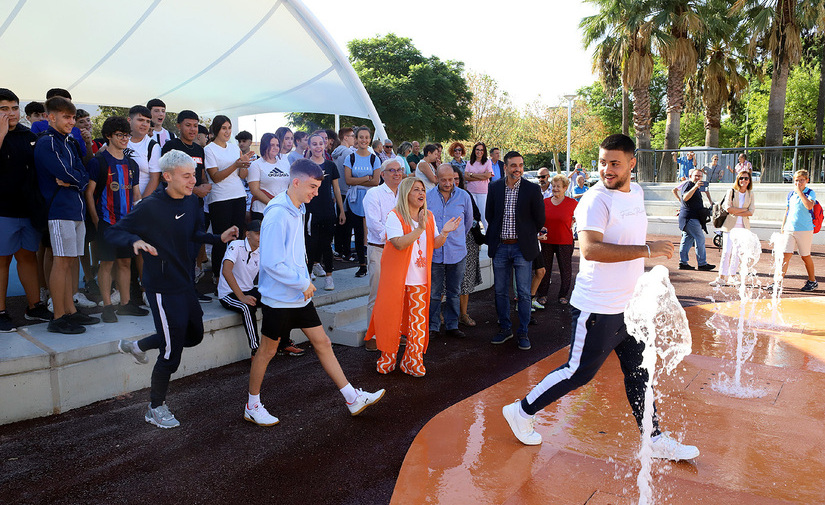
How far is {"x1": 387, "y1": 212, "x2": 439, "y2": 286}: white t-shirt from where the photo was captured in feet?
18.4

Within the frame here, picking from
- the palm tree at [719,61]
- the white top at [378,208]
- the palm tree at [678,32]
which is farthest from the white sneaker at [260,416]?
the palm tree at [719,61]

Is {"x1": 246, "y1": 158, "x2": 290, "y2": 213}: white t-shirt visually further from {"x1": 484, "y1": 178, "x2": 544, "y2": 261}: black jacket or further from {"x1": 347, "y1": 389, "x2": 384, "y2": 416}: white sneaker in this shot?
{"x1": 347, "y1": 389, "x2": 384, "y2": 416}: white sneaker

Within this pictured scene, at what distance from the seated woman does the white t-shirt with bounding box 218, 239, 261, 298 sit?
4.58ft

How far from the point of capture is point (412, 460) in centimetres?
386

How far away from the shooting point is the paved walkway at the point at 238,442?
3.51 meters

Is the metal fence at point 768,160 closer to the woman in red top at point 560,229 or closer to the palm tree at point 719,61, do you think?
the palm tree at point 719,61

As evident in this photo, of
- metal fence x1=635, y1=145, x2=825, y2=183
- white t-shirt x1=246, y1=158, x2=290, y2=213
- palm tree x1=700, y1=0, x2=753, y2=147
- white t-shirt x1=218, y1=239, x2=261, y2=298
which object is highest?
palm tree x1=700, y1=0, x2=753, y2=147

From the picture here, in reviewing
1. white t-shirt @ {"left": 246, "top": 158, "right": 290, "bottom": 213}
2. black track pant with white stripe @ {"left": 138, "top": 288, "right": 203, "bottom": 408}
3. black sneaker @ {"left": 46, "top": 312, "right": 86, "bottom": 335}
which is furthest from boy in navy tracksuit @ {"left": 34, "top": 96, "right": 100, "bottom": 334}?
white t-shirt @ {"left": 246, "top": 158, "right": 290, "bottom": 213}

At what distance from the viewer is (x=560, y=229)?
8.83 m

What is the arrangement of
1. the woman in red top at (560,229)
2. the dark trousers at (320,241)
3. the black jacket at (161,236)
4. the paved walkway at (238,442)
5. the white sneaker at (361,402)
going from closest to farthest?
the paved walkway at (238,442) → the black jacket at (161,236) → the white sneaker at (361,402) → the dark trousers at (320,241) → the woman in red top at (560,229)

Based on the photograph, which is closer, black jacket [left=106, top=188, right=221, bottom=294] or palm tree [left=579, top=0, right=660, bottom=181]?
black jacket [left=106, top=188, right=221, bottom=294]

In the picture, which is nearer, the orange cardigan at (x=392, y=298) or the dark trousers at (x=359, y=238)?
the orange cardigan at (x=392, y=298)

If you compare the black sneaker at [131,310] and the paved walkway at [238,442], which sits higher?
the black sneaker at [131,310]

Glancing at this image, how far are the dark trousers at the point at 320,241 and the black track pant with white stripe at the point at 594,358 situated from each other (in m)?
4.36
